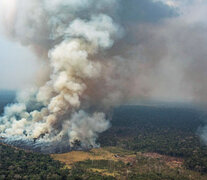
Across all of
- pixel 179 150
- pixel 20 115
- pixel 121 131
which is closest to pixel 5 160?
pixel 20 115

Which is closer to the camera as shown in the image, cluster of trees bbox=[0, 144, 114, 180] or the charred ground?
cluster of trees bbox=[0, 144, 114, 180]

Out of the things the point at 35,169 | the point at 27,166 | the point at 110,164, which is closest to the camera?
the point at 35,169

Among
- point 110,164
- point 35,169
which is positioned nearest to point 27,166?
point 35,169

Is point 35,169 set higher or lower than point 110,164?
higher

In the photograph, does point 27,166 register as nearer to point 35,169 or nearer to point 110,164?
point 35,169

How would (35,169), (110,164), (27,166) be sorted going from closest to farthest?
(35,169) < (27,166) < (110,164)

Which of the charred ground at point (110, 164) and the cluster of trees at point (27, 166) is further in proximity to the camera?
the charred ground at point (110, 164)

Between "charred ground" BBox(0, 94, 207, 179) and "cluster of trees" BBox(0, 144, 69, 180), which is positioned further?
"charred ground" BBox(0, 94, 207, 179)

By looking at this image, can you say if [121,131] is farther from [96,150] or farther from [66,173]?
[66,173]

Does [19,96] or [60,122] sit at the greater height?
[19,96]

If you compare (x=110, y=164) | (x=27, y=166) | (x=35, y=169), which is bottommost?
(x=110, y=164)

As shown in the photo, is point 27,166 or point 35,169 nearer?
point 35,169
